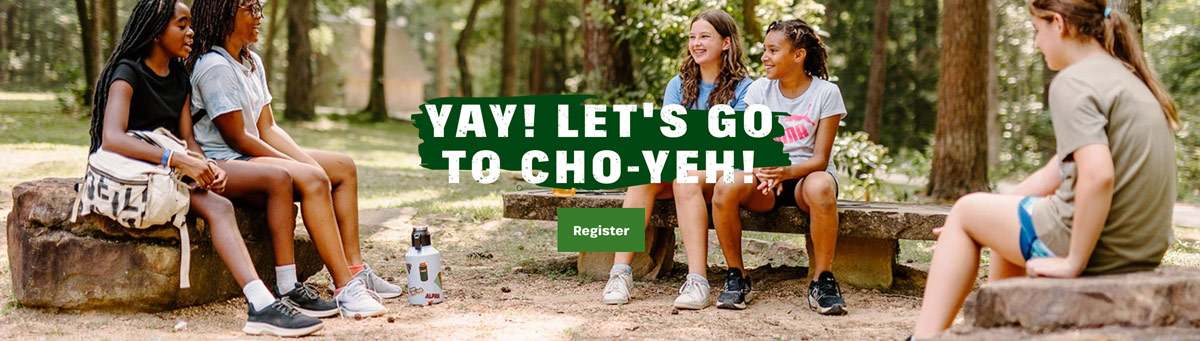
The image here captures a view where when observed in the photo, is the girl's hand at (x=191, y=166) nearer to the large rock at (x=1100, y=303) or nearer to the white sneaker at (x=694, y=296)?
the white sneaker at (x=694, y=296)

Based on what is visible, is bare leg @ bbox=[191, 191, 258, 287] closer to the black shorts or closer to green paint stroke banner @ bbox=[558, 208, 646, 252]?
green paint stroke banner @ bbox=[558, 208, 646, 252]

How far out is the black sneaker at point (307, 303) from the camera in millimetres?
4273

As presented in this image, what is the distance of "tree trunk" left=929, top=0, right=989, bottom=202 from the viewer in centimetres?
980

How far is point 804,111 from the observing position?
4.80 metres

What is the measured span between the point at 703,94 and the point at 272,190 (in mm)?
2094

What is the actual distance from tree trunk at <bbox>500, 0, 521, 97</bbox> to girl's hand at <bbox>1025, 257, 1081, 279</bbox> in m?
20.3

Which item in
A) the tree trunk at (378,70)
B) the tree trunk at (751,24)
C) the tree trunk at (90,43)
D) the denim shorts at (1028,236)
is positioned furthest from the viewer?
the tree trunk at (378,70)

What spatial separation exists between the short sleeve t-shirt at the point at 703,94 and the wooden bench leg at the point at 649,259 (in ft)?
2.38

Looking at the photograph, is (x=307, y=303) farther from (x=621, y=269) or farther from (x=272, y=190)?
(x=621, y=269)

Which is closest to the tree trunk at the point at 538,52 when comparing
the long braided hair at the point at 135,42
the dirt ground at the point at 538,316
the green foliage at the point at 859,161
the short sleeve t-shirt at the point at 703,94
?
the green foliage at the point at 859,161

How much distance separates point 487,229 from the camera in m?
7.57

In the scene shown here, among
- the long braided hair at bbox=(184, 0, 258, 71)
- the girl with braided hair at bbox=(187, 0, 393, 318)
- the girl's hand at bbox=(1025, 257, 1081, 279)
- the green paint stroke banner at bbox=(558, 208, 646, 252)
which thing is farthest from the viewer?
the green paint stroke banner at bbox=(558, 208, 646, 252)

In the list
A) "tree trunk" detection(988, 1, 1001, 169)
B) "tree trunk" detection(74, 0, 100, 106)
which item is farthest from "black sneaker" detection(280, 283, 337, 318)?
"tree trunk" detection(988, 1, 1001, 169)

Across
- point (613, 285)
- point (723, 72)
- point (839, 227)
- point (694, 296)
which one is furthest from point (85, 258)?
point (839, 227)
